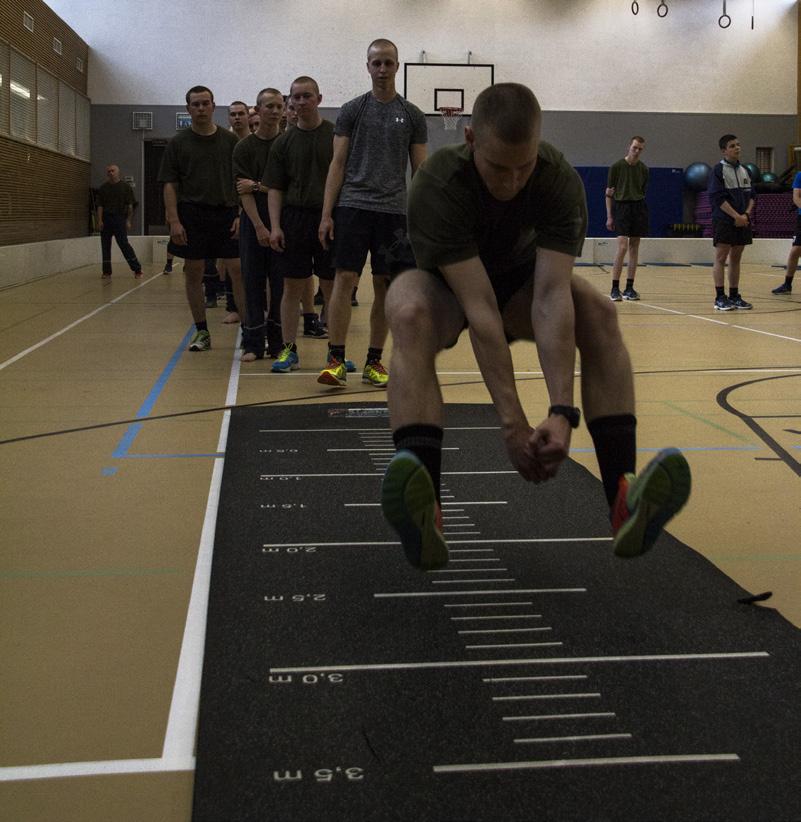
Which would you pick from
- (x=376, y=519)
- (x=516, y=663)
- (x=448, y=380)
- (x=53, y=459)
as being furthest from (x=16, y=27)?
(x=516, y=663)

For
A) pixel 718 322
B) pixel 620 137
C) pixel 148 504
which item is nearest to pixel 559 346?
pixel 148 504

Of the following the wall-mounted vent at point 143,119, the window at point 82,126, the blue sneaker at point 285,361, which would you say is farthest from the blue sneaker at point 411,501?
the wall-mounted vent at point 143,119

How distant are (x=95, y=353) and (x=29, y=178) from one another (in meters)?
10.4

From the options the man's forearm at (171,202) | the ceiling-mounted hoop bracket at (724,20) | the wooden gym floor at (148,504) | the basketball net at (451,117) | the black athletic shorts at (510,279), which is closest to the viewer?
the wooden gym floor at (148,504)

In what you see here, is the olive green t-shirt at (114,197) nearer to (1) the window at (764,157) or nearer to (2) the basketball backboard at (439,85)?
(2) the basketball backboard at (439,85)

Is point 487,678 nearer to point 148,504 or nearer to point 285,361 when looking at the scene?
point 148,504

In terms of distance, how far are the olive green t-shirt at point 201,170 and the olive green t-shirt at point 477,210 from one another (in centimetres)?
453

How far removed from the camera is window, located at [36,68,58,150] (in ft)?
56.3

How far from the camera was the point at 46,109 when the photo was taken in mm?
17766

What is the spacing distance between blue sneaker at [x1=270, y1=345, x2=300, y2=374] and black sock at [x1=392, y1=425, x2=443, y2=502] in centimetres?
391

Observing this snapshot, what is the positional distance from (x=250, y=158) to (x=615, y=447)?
4808 millimetres

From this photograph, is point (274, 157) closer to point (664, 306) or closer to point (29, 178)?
point (664, 306)

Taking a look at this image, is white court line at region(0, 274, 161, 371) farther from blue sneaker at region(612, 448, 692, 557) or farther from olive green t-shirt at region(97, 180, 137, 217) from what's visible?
blue sneaker at region(612, 448, 692, 557)

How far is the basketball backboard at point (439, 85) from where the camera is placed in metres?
21.8
